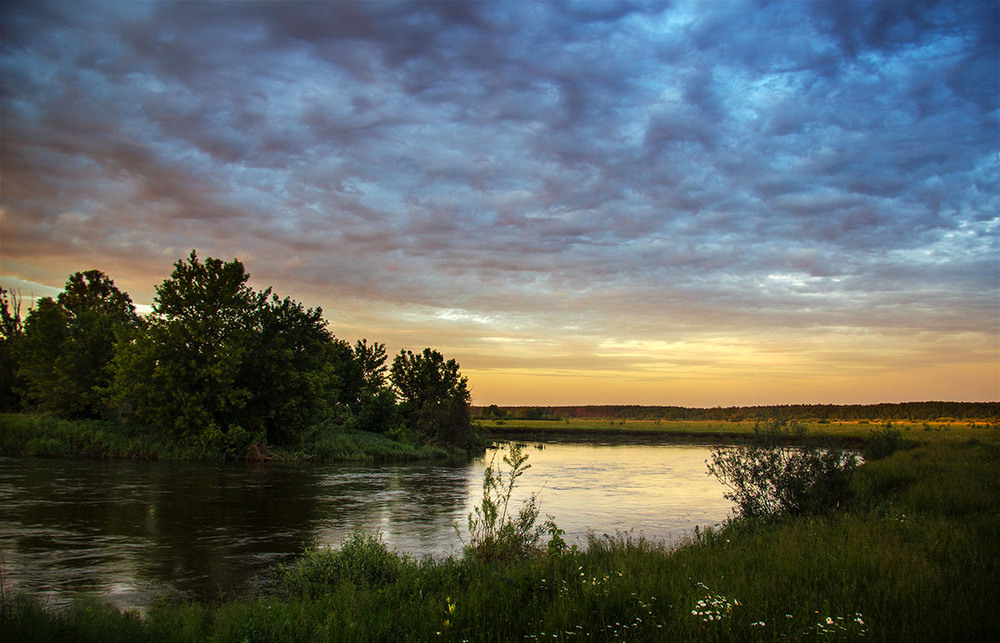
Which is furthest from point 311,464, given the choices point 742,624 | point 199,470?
point 742,624

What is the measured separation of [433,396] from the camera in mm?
70625

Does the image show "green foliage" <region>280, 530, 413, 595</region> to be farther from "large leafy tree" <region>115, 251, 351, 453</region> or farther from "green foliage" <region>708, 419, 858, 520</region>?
"large leafy tree" <region>115, 251, 351, 453</region>

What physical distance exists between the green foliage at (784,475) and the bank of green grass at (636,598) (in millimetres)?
3574

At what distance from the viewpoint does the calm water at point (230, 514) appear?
13266mm

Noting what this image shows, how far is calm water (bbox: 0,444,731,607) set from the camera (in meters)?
13.3

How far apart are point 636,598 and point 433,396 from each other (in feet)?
209

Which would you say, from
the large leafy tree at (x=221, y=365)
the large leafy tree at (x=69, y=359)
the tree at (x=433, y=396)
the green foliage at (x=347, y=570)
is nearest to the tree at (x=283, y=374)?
the large leafy tree at (x=221, y=365)

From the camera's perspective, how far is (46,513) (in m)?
19.4

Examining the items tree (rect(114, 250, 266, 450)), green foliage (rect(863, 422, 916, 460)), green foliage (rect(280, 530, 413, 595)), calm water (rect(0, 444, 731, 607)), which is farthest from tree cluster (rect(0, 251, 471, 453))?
green foliage (rect(863, 422, 916, 460))

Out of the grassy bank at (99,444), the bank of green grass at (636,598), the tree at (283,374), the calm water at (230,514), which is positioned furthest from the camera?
the tree at (283,374)

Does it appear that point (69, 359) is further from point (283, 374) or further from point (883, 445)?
point (883, 445)

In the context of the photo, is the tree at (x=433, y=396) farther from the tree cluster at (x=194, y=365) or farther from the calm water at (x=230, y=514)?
the calm water at (x=230, y=514)

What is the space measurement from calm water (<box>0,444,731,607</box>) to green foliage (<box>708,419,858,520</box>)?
2700 millimetres

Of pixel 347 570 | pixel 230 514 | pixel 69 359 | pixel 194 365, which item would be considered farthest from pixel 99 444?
pixel 347 570
